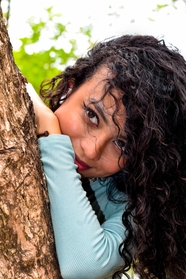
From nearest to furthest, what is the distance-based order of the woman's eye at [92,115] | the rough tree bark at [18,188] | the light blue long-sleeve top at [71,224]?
the rough tree bark at [18,188] → the light blue long-sleeve top at [71,224] → the woman's eye at [92,115]

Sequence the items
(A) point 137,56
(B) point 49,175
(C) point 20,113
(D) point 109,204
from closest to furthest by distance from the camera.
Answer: (C) point 20,113
(B) point 49,175
(A) point 137,56
(D) point 109,204

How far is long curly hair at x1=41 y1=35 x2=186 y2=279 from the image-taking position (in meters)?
1.66

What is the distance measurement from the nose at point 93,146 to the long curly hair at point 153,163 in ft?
0.29

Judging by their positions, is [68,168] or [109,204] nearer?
[68,168]

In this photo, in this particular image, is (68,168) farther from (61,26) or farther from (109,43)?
(61,26)

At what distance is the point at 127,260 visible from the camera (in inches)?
65.5

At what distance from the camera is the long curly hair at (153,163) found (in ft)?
5.43

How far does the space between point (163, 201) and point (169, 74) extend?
47 cm

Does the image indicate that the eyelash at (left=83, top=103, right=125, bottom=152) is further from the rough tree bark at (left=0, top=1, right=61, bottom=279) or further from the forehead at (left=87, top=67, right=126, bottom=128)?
the rough tree bark at (left=0, top=1, right=61, bottom=279)

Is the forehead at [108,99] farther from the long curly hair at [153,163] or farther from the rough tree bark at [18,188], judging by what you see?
the rough tree bark at [18,188]

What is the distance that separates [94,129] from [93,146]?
0.23 ft

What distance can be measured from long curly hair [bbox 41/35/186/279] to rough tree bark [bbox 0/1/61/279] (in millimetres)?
421

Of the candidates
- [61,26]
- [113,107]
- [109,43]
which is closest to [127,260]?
[113,107]

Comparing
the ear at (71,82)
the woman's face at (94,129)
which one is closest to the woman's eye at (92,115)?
the woman's face at (94,129)
